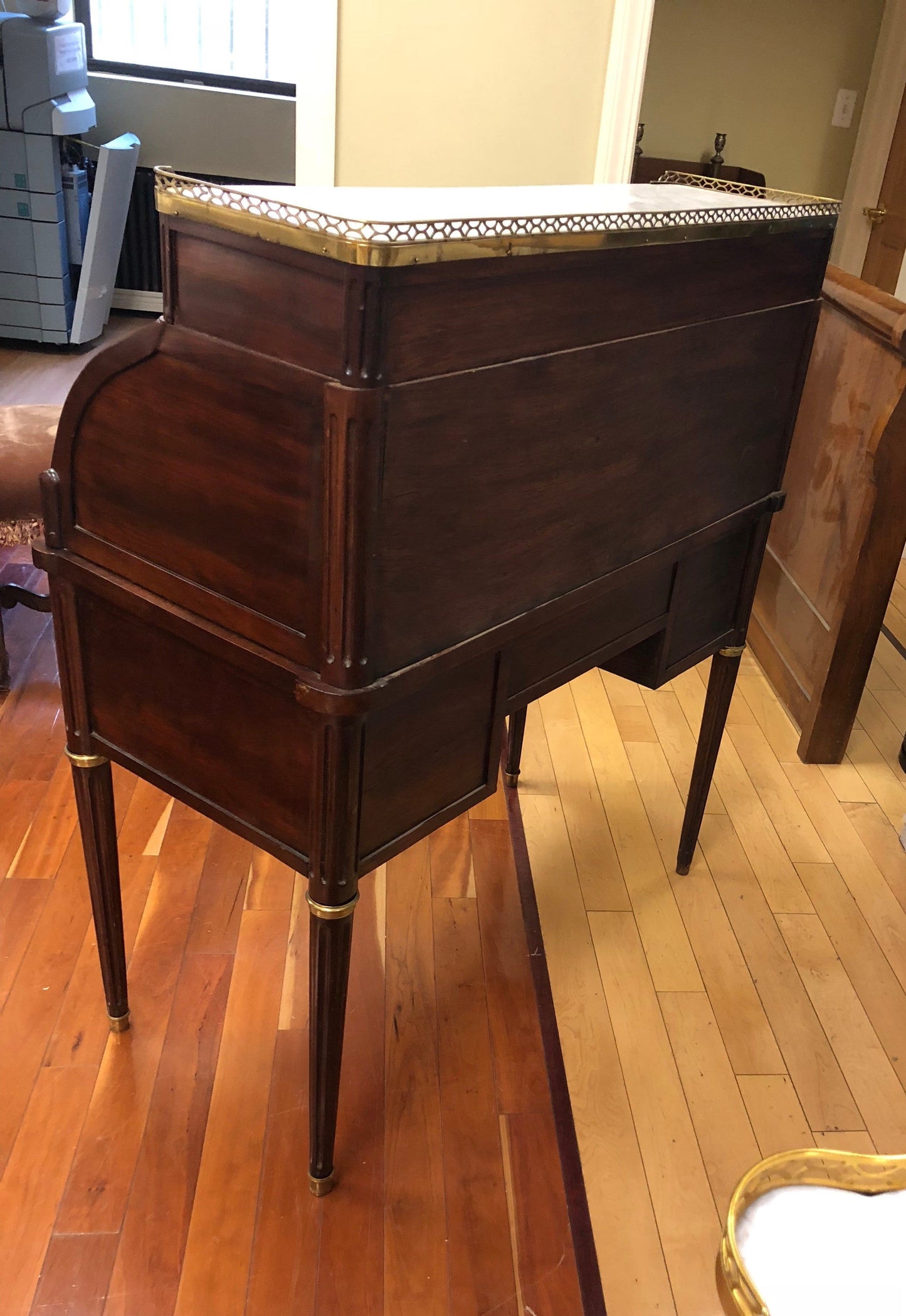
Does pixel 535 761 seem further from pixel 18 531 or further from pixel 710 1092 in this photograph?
pixel 18 531

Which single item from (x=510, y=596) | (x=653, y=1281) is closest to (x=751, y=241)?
(x=510, y=596)

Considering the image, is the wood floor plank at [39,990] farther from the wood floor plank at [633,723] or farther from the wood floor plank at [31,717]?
the wood floor plank at [633,723]

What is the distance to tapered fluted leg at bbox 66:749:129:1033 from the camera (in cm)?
155

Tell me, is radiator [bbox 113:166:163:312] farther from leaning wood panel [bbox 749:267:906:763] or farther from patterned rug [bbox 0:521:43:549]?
leaning wood panel [bbox 749:267:906:763]

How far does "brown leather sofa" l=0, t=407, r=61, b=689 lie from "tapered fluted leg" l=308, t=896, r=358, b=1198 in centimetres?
150

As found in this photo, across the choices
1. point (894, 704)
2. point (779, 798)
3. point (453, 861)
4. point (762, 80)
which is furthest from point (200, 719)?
point (762, 80)

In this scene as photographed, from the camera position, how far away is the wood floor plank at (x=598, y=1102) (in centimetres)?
146

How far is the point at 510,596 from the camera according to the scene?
1293 millimetres

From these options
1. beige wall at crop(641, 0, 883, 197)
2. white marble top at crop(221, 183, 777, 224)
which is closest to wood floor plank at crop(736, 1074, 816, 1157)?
white marble top at crop(221, 183, 777, 224)

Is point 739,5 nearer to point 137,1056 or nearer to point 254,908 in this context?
point 254,908

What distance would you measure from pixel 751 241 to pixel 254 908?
4.69 feet

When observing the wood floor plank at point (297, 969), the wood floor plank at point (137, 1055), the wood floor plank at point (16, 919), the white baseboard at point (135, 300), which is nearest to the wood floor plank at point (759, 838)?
the wood floor plank at point (297, 969)

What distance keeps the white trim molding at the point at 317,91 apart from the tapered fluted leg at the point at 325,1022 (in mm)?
1727

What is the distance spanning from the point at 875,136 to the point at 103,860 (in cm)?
442
